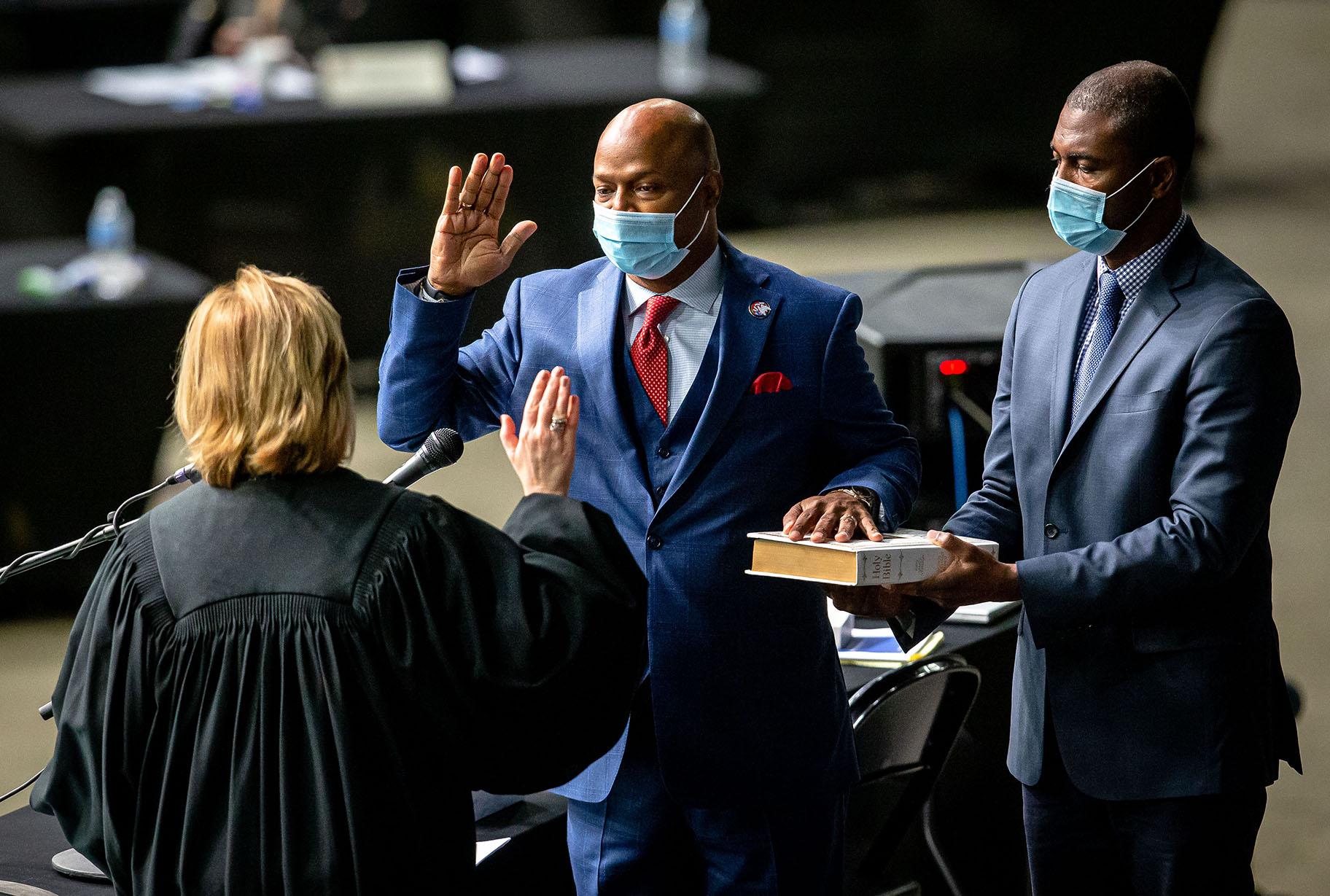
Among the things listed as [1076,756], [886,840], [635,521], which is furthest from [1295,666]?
[635,521]

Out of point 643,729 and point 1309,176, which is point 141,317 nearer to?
point 643,729

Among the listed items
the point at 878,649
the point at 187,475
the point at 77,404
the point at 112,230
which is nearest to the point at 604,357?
the point at 187,475

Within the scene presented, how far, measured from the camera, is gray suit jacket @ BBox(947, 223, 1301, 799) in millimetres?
2145

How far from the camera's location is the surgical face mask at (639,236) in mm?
2324

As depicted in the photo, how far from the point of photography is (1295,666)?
510cm

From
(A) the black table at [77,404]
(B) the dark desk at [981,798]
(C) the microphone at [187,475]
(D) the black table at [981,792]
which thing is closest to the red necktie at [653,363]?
(C) the microphone at [187,475]

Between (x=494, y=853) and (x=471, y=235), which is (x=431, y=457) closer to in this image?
(x=471, y=235)

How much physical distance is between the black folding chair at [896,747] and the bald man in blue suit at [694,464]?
1.11 ft

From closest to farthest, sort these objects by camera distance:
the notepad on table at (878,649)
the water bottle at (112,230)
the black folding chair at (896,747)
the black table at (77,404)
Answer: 1. the black folding chair at (896,747)
2. the notepad on table at (878,649)
3. the black table at (77,404)
4. the water bottle at (112,230)

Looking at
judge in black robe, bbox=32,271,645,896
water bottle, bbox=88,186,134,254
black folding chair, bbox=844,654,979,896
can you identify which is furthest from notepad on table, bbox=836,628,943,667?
water bottle, bbox=88,186,134,254

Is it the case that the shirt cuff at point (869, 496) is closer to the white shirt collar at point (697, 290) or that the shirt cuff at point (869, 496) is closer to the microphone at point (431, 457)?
the white shirt collar at point (697, 290)

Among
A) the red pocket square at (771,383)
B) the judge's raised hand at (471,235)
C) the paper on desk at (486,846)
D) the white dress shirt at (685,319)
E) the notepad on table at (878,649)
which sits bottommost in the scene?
the notepad on table at (878,649)

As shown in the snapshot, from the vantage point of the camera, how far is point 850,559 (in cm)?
208

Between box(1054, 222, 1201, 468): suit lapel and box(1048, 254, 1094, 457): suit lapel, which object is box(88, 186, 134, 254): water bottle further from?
box(1054, 222, 1201, 468): suit lapel
